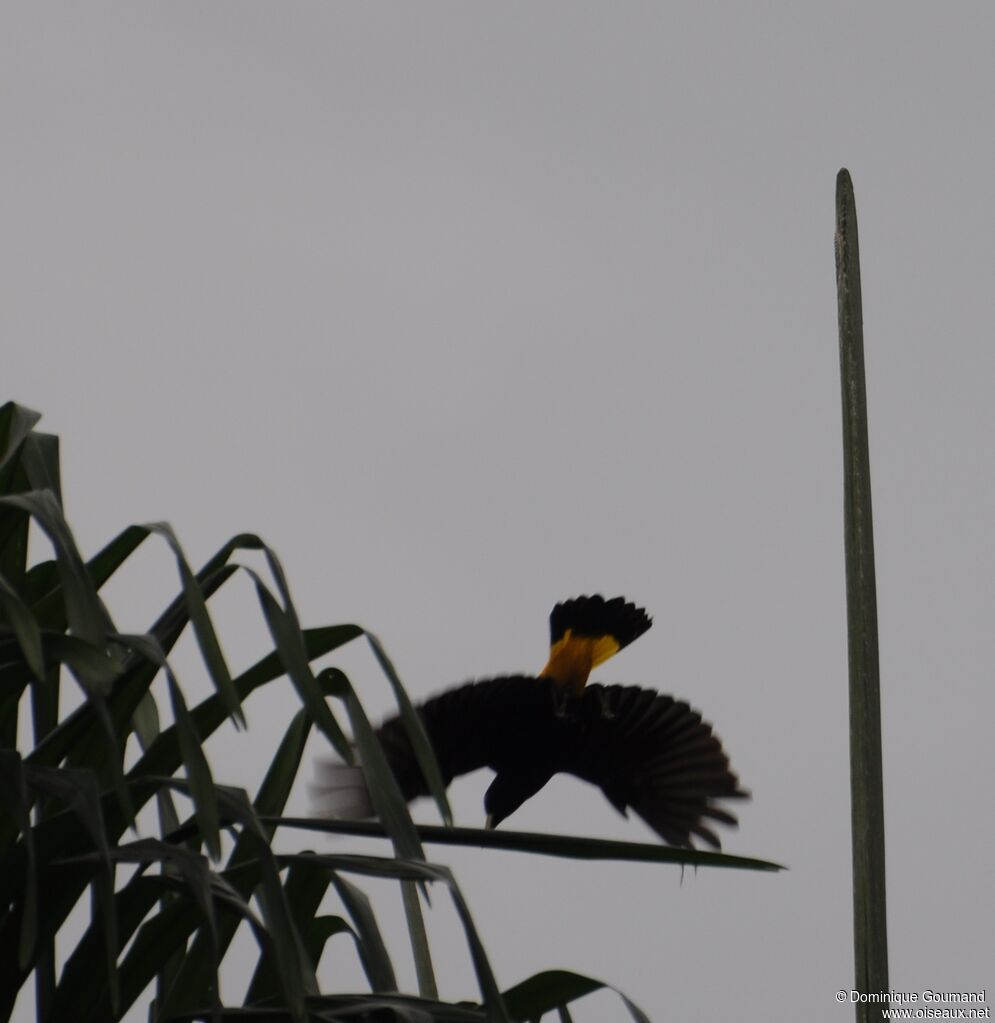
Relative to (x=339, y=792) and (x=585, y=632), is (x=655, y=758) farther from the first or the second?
(x=339, y=792)

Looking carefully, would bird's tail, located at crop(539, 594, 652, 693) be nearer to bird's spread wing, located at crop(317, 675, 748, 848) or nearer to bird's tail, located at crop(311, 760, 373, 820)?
bird's spread wing, located at crop(317, 675, 748, 848)

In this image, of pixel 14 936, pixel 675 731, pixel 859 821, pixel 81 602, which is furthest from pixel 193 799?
pixel 675 731

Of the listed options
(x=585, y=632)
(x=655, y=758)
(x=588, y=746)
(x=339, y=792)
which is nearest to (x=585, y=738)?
(x=588, y=746)

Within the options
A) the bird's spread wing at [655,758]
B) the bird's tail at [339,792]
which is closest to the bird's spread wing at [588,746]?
the bird's spread wing at [655,758]

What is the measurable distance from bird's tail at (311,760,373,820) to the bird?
0.39 metres

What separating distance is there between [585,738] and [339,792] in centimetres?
90

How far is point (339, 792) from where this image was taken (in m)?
3.34

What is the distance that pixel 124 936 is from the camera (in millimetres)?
1396

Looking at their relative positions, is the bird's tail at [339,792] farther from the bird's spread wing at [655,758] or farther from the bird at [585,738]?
the bird's spread wing at [655,758]

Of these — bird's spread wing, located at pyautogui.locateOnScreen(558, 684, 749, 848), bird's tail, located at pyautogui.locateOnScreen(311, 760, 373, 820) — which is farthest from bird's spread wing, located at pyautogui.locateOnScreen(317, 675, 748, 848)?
bird's tail, located at pyautogui.locateOnScreen(311, 760, 373, 820)

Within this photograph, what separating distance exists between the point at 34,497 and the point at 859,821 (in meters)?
0.77

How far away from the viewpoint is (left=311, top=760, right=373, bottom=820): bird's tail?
3299 mm

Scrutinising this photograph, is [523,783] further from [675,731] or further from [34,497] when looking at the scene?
[34,497]

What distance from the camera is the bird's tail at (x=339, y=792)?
3299 mm
